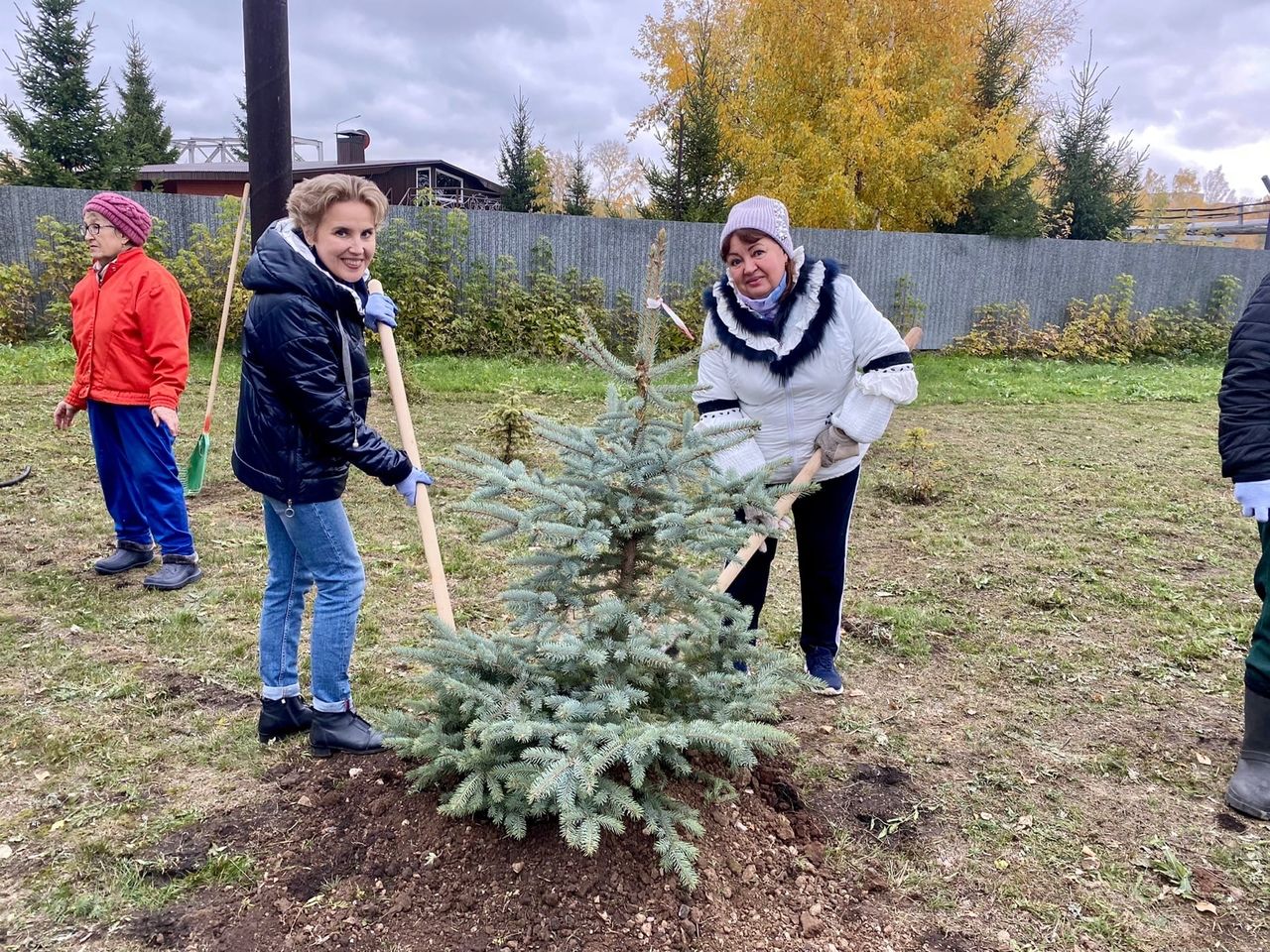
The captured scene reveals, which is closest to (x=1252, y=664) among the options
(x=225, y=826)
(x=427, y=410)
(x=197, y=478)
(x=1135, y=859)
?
(x=1135, y=859)

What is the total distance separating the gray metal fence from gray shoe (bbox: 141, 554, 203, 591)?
9.93m

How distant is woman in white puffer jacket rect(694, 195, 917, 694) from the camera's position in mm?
3049

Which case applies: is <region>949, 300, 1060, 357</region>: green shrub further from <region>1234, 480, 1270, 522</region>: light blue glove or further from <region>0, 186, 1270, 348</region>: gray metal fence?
<region>1234, 480, 1270, 522</region>: light blue glove

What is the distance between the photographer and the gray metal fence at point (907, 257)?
1270 centimetres

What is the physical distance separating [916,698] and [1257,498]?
152 cm

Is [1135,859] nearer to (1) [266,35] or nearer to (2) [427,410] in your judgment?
(1) [266,35]

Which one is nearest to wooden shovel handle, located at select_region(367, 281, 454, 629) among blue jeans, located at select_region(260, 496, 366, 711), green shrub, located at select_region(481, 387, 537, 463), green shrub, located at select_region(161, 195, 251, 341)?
blue jeans, located at select_region(260, 496, 366, 711)

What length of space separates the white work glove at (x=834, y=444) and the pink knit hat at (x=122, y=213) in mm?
3409

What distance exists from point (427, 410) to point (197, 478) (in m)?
3.88

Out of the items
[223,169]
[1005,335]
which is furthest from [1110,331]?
[223,169]

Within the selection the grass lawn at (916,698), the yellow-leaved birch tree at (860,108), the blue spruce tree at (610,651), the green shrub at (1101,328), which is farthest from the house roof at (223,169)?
the blue spruce tree at (610,651)

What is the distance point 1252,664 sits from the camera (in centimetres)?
297

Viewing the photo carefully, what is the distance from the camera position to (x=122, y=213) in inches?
167

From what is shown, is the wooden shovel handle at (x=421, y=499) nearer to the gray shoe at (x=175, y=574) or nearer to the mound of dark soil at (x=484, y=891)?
the mound of dark soil at (x=484, y=891)
